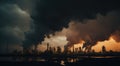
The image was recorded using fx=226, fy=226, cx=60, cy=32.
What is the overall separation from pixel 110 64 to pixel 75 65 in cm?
1926

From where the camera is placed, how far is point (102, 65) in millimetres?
119250

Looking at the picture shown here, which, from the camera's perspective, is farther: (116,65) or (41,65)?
(41,65)

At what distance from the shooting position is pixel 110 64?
391 ft

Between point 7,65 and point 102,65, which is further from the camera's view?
point 7,65

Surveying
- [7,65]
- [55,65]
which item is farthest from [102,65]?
[7,65]

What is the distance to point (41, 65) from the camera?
127 m

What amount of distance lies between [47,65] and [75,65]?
51.9ft

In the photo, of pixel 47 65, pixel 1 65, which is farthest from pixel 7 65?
pixel 47 65

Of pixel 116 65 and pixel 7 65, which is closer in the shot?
pixel 116 65

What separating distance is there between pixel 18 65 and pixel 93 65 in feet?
138

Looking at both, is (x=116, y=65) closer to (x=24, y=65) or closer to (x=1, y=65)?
(x=24, y=65)

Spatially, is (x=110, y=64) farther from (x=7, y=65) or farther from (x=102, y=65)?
(x=7, y=65)

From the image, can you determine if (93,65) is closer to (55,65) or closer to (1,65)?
(55,65)

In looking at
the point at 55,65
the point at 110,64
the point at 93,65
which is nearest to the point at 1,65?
the point at 55,65
